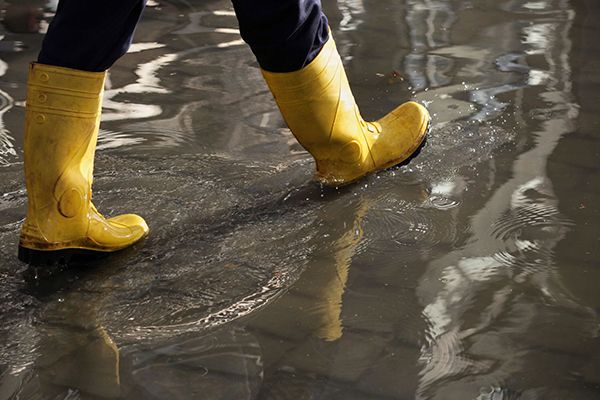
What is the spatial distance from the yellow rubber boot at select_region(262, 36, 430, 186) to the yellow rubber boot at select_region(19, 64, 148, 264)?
488 millimetres

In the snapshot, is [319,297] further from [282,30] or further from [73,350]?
[282,30]

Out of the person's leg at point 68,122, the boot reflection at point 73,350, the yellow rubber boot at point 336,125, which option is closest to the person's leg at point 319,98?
the yellow rubber boot at point 336,125

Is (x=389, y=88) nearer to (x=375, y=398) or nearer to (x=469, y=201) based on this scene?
(x=469, y=201)

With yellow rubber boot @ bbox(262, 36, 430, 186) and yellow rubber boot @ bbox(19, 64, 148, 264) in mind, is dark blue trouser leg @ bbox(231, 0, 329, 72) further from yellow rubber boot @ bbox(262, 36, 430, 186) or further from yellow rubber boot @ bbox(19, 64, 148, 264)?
yellow rubber boot @ bbox(19, 64, 148, 264)

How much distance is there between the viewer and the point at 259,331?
1.99m

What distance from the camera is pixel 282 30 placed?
237cm

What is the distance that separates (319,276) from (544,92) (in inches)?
59.2

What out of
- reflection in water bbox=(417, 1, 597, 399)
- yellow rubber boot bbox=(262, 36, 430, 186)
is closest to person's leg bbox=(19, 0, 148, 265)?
yellow rubber boot bbox=(262, 36, 430, 186)

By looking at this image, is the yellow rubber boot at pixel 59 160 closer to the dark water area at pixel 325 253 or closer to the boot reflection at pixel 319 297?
the dark water area at pixel 325 253

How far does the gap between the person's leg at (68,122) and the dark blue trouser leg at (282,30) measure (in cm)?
26

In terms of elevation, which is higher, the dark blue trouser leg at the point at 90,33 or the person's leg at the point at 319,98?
the dark blue trouser leg at the point at 90,33

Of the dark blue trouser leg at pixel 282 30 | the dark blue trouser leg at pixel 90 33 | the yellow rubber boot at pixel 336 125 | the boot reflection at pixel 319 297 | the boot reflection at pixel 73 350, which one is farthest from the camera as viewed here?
the yellow rubber boot at pixel 336 125

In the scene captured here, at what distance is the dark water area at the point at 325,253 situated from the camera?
186cm

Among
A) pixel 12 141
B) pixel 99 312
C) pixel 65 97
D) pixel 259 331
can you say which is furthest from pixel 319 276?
pixel 12 141
